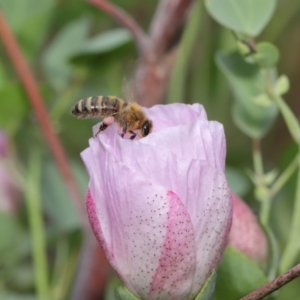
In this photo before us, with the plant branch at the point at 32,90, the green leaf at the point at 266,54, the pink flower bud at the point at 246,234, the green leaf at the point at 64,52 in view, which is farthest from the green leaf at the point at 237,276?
the green leaf at the point at 64,52

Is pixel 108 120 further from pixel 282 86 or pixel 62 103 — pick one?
pixel 62 103

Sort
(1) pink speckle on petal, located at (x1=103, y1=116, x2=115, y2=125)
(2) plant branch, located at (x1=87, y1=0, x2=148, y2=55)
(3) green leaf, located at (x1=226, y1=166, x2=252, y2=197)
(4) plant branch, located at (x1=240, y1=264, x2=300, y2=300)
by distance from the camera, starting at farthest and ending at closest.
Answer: (3) green leaf, located at (x1=226, y1=166, x2=252, y2=197) < (2) plant branch, located at (x1=87, y1=0, x2=148, y2=55) < (1) pink speckle on petal, located at (x1=103, y1=116, x2=115, y2=125) < (4) plant branch, located at (x1=240, y1=264, x2=300, y2=300)

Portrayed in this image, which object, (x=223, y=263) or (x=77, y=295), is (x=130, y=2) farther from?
(x=223, y=263)

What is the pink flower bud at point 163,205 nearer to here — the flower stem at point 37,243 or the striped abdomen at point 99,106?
the striped abdomen at point 99,106

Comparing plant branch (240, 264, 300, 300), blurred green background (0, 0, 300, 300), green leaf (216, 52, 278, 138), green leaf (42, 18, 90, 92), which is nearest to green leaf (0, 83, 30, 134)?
blurred green background (0, 0, 300, 300)

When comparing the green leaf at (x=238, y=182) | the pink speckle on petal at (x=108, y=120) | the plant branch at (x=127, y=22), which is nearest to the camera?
the pink speckle on petal at (x=108, y=120)

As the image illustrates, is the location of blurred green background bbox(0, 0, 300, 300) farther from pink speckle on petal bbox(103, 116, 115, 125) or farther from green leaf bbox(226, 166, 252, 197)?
pink speckle on petal bbox(103, 116, 115, 125)
